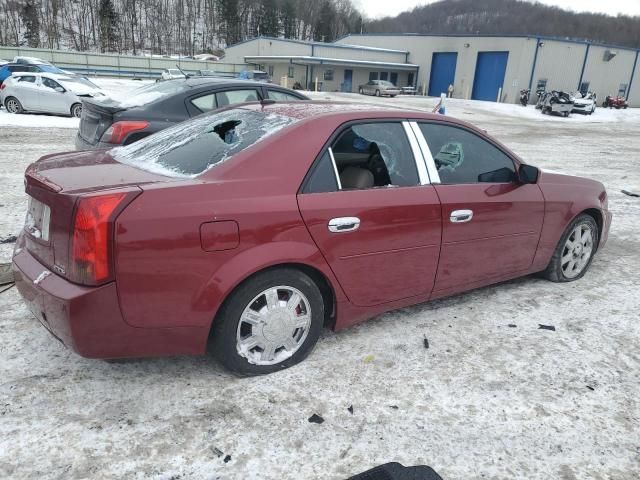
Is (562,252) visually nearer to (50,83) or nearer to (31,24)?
(50,83)

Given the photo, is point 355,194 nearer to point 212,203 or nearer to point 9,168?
point 212,203

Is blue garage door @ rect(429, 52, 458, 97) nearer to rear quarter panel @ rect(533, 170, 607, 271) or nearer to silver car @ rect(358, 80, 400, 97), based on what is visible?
silver car @ rect(358, 80, 400, 97)

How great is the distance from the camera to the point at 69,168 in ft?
9.76

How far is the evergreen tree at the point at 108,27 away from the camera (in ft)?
281

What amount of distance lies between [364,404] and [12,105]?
17507 mm

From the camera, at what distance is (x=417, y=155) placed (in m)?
3.48

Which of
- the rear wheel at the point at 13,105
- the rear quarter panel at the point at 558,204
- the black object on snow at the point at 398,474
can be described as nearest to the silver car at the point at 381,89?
the rear wheel at the point at 13,105

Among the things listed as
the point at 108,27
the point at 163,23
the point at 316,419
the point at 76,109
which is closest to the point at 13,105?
the point at 76,109

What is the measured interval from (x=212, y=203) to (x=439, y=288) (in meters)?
1.83

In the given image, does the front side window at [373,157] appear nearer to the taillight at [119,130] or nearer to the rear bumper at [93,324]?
the rear bumper at [93,324]

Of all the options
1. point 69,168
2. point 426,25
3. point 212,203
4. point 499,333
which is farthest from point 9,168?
point 426,25

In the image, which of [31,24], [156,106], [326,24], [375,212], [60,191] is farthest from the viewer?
[326,24]

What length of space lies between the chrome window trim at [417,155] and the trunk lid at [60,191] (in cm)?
160

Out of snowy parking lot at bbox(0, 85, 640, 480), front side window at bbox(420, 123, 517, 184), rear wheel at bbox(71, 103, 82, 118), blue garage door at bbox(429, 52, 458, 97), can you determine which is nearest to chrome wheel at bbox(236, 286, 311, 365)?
snowy parking lot at bbox(0, 85, 640, 480)
